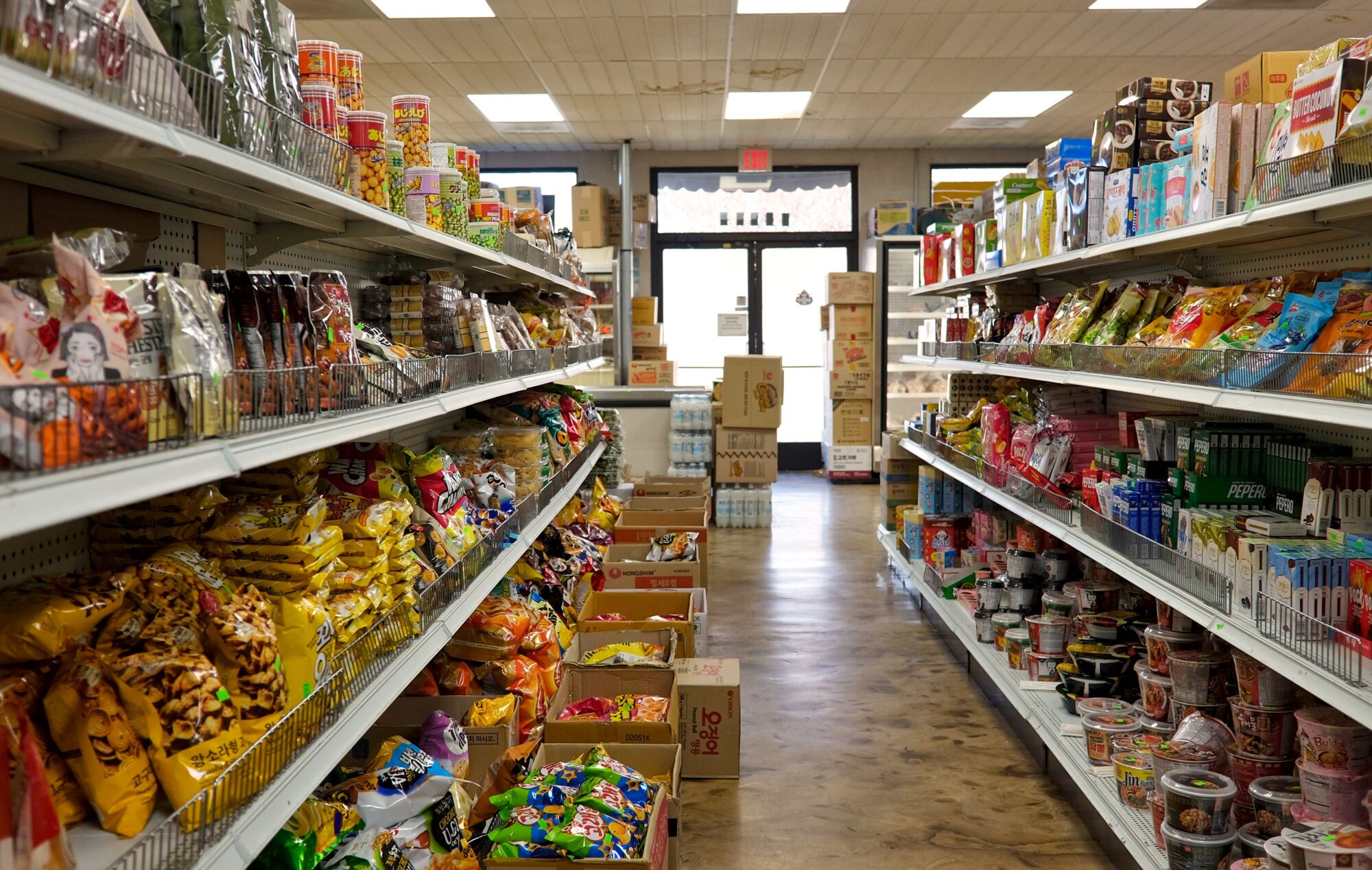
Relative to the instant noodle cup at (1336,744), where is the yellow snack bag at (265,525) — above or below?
above

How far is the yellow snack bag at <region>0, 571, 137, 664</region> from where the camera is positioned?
1.38 meters

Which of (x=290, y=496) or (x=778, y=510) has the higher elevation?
(x=290, y=496)

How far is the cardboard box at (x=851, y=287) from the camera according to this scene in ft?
34.3

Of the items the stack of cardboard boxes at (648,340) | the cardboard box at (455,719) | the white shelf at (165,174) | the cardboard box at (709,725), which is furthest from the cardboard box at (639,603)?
the stack of cardboard boxes at (648,340)

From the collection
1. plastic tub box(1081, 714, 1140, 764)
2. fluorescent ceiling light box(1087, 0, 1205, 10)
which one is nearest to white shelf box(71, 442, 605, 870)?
plastic tub box(1081, 714, 1140, 764)

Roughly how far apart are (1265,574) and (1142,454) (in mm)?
957

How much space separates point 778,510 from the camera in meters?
9.21

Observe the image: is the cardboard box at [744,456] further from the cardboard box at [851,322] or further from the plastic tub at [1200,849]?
the plastic tub at [1200,849]

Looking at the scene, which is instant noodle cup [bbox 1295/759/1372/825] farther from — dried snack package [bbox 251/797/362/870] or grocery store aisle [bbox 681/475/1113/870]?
dried snack package [bbox 251/797/362/870]

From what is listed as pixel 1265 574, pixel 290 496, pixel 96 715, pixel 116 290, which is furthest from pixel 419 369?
pixel 1265 574

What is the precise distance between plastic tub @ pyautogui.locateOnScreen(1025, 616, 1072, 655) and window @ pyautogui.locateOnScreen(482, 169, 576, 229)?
832 centimetres

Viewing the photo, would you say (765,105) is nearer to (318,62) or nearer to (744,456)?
(744,456)

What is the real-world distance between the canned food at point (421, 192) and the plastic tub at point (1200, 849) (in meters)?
2.37

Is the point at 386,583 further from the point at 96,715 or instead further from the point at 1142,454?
the point at 1142,454
